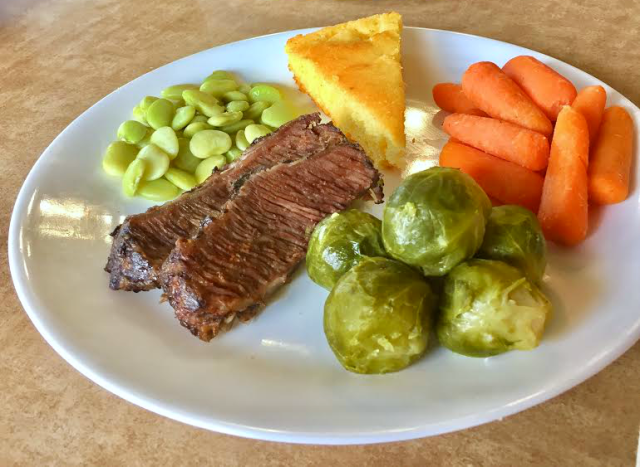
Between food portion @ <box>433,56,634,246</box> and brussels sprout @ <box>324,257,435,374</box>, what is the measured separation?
822 millimetres

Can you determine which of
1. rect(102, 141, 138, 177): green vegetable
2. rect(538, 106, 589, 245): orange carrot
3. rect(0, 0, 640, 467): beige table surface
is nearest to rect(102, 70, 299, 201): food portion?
rect(102, 141, 138, 177): green vegetable

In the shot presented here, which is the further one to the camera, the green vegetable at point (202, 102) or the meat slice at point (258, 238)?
the green vegetable at point (202, 102)

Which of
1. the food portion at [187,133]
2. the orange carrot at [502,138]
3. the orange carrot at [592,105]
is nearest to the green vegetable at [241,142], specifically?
the food portion at [187,133]

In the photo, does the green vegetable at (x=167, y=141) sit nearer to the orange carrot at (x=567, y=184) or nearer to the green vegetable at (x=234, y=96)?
the green vegetable at (x=234, y=96)

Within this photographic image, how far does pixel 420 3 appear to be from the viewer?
3.98 meters

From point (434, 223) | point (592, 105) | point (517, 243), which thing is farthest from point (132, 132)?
point (592, 105)

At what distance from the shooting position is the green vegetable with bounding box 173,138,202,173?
9.29 feet

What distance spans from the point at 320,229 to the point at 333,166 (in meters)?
0.52

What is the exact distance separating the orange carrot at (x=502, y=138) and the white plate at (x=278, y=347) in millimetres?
394

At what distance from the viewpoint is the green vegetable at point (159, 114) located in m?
2.91

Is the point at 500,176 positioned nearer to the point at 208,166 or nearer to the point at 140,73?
the point at 208,166

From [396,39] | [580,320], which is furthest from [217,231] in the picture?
[396,39]

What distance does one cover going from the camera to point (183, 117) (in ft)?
9.53

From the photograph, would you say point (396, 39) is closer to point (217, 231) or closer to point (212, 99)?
point (212, 99)
